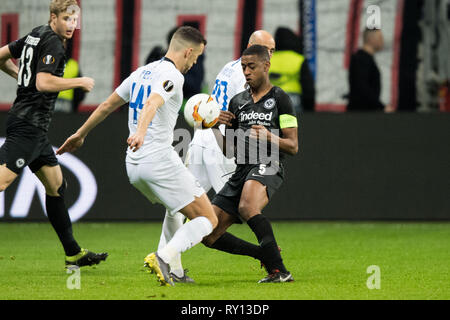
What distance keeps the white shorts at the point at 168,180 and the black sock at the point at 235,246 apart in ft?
2.95

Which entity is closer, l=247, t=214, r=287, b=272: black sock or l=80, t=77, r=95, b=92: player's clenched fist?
l=80, t=77, r=95, b=92: player's clenched fist

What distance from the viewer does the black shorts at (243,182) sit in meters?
7.53

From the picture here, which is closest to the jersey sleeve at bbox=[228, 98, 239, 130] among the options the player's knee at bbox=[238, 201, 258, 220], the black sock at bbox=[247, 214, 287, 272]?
the player's knee at bbox=[238, 201, 258, 220]

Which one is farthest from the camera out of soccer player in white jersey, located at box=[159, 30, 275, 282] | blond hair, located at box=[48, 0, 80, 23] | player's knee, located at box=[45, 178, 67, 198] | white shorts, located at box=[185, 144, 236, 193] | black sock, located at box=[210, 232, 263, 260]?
white shorts, located at box=[185, 144, 236, 193]

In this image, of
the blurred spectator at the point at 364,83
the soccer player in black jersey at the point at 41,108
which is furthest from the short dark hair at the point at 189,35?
the blurred spectator at the point at 364,83

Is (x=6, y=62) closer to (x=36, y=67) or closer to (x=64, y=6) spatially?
(x=36, y=67)

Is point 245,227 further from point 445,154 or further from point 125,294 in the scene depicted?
point 125,294

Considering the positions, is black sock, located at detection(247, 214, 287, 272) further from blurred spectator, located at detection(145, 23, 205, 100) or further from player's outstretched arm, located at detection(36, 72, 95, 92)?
blurred spectator, located at detection(145, 23, 205, 100)

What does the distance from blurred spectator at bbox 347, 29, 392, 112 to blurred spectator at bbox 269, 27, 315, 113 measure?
603 millimetres

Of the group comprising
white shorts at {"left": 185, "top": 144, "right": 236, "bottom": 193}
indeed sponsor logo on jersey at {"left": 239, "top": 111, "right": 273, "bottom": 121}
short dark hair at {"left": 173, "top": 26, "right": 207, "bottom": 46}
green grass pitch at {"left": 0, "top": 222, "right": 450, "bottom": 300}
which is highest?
short dark hair at {"left": 173, "top": 26, "right": 207, "bottom": 46}

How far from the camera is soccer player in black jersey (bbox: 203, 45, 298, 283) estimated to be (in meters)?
7.38

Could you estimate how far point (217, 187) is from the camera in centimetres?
900

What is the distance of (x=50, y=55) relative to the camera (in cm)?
765

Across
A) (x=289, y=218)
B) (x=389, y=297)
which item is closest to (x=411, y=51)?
(x=289, y=218)
